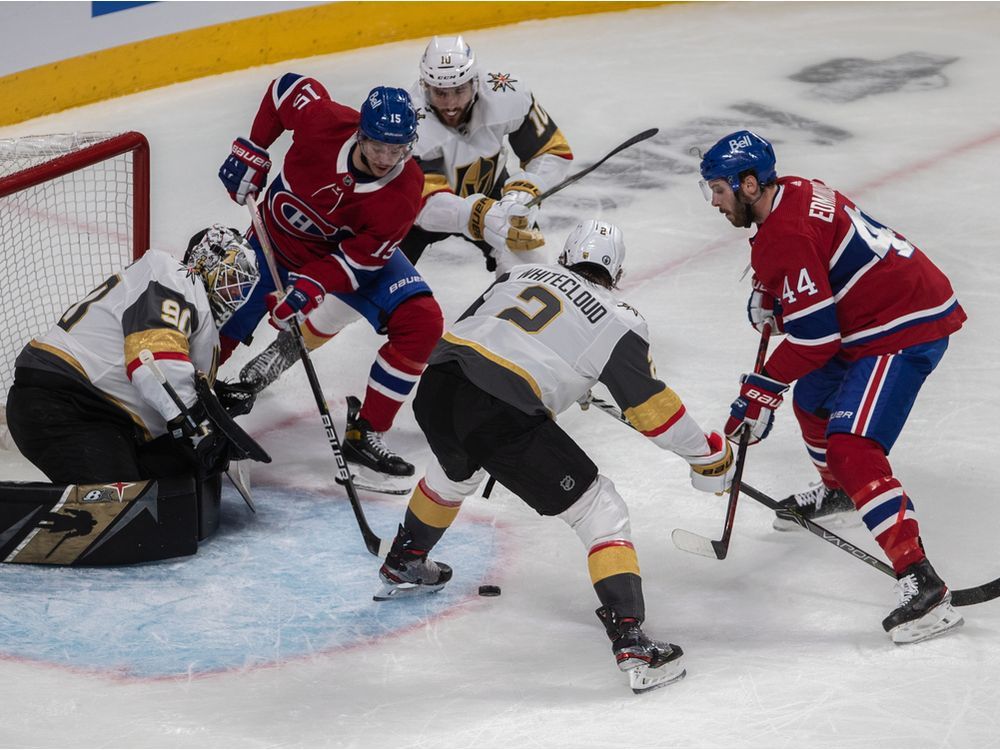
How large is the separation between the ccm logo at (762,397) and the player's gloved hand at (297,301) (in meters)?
1.16

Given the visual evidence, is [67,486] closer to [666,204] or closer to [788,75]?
[666,204]

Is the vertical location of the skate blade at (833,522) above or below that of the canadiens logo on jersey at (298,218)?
below

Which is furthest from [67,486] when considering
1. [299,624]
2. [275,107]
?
[275,107]

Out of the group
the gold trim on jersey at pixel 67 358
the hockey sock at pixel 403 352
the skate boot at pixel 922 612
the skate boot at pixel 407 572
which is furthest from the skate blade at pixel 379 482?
the skate boot at pixel 922 612

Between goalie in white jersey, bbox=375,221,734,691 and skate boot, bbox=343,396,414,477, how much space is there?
0.88m

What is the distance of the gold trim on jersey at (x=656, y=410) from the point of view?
9.18 feet

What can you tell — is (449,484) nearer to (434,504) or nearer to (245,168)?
(434,504)

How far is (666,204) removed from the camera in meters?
5.13

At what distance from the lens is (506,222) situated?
156 inches

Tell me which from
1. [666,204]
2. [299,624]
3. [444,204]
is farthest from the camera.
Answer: [666,204]

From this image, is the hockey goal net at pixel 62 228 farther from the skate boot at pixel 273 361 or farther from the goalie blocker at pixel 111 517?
the goalie blocker at pixel 111 517

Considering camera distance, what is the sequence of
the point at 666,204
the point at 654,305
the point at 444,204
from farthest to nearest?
the point at 666,204 → the point at 654,305 → the point at 444,204

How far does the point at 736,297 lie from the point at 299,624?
2119 mm

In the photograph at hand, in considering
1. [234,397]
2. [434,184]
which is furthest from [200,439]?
[434,184]
